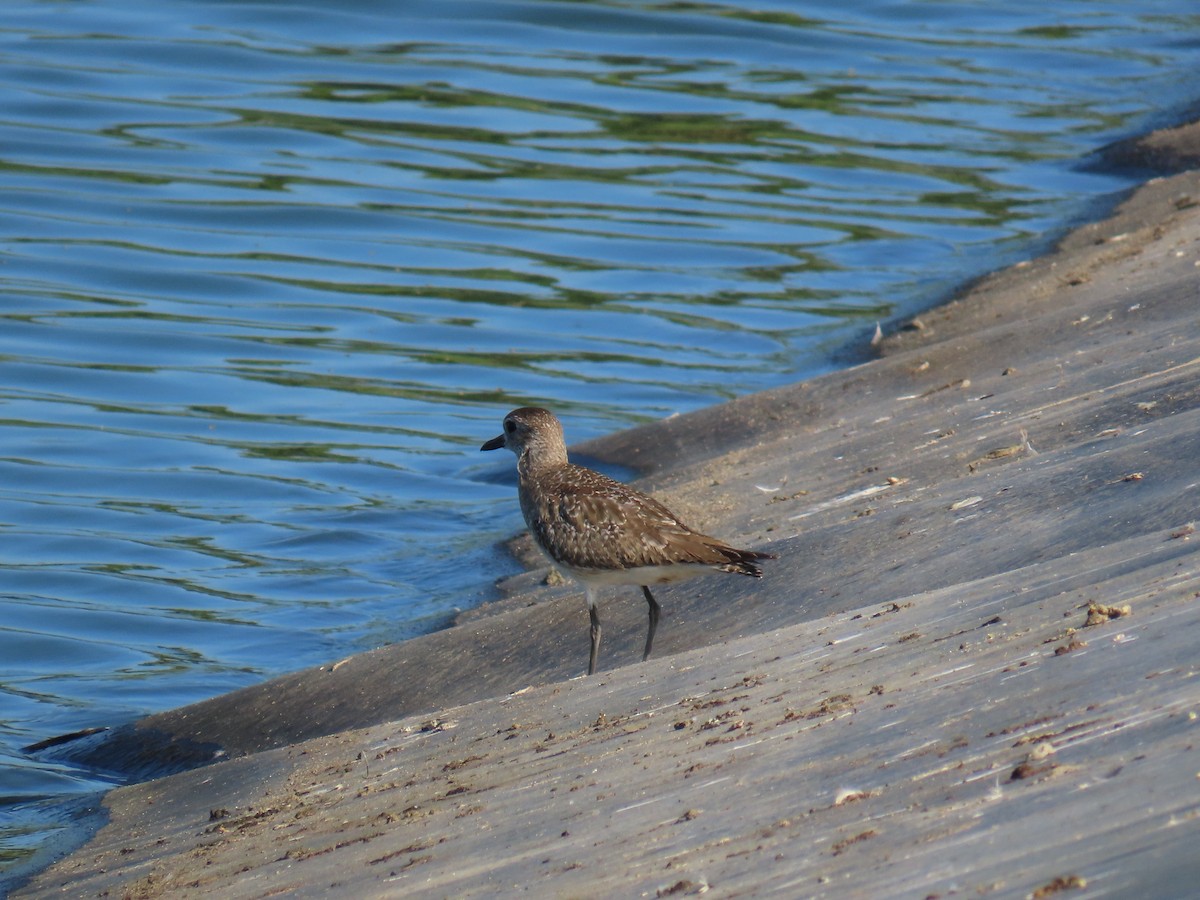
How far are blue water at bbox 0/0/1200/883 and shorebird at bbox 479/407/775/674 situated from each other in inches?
72.1

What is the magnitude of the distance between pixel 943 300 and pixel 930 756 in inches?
356

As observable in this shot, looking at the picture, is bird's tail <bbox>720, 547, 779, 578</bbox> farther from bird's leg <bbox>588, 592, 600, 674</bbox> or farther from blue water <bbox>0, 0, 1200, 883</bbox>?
blue water <bbox>0, 0, 1200, 883</bbox>

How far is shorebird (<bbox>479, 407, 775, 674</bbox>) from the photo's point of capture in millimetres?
6410

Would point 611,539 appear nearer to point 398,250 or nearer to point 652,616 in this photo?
point 652,616

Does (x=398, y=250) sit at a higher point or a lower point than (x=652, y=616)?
higher

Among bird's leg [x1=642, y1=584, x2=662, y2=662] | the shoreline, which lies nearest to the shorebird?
bird's leg [x1=642, y1=584, x2=662, y2=662]

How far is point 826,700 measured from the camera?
473 cm

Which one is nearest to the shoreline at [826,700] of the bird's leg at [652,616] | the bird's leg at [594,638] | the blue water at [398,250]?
the bird's leg at [652,616]

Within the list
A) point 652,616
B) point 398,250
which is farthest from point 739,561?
point 398,250

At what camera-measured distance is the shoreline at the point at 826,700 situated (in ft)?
12.5

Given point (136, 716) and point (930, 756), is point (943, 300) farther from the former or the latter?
point (930, 756)

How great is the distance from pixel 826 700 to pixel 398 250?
408 inches

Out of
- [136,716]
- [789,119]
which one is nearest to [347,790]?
[136,716]

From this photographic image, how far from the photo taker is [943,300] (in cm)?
1275
